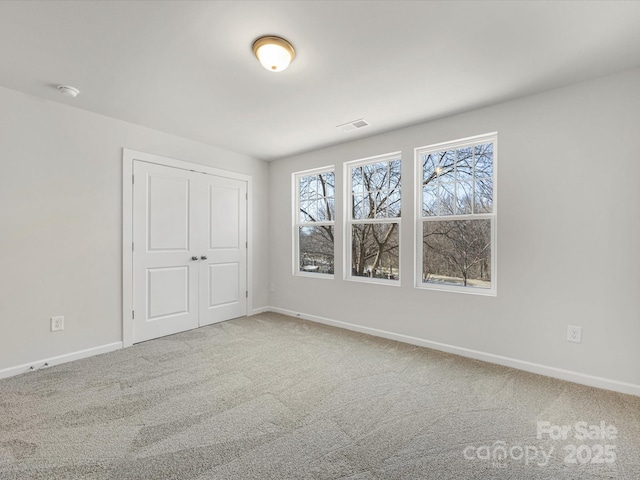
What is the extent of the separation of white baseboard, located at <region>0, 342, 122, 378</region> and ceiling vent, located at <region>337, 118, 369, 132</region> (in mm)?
3411

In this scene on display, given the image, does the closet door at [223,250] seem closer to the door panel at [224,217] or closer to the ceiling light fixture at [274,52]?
the door panel at [224,217]

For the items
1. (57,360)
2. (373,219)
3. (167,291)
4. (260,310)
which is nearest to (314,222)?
(373,219)

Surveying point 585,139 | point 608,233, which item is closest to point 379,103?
point 585,139

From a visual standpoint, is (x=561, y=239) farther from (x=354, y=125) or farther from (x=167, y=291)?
(x=167, y=291)

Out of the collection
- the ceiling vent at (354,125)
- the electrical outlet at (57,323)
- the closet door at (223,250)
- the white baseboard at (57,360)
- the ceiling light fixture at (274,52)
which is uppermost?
the ceiling vent at (354,125)

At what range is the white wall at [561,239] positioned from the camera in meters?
2.28

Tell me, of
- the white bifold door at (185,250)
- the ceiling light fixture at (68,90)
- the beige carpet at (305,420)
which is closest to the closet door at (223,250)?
the white bifold door at (185,250)

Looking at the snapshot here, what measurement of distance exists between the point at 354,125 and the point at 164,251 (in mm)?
2690

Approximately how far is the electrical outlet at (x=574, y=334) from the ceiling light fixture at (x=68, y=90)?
15.2 ft

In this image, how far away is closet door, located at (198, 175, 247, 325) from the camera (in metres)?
4.03

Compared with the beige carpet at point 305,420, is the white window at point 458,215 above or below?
above

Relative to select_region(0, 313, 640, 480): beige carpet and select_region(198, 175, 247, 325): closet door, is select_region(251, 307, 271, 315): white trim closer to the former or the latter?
select_region(198, 175, 247, 325): closet door

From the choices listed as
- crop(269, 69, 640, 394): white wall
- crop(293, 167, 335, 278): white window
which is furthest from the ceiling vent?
crop(293, 167, 335, 278): white window

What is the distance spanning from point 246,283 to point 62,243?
2.27m
